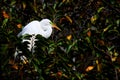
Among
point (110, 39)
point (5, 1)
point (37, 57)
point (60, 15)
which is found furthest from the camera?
point (5, 1)

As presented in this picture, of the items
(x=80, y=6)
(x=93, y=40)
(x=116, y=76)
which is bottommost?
(x=116, y=76)

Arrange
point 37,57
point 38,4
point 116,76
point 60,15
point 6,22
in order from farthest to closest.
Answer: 1. point 38,4
2. point 60,15
3. point 6,22
4. point 116,76
5. point 37,57

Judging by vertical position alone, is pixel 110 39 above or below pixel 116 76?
above

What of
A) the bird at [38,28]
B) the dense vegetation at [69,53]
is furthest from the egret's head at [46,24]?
the dense vegetation at [69,53]

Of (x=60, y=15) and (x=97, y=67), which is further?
(x=60, y=15)

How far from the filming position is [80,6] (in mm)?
5160

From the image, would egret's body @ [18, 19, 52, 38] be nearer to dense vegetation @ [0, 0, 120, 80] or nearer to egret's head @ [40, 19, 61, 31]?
egret's head @ [40, 19, 61, 31]

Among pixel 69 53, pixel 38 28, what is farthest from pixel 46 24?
pixel 69 53

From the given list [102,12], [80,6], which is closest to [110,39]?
[102,12]

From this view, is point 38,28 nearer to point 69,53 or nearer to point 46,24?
point 46,24

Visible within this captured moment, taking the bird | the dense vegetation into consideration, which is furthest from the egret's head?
the dense vegetation

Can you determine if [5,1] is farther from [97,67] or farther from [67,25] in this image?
[97,67]

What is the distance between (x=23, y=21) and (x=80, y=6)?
726 mm

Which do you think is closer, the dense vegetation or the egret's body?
the dense vegetation
